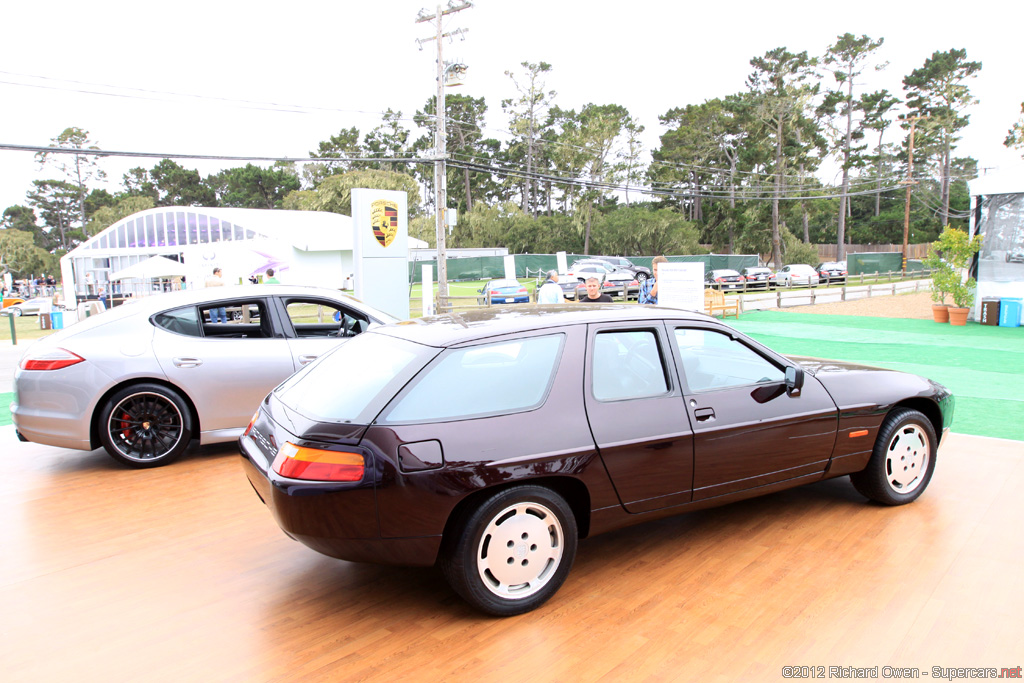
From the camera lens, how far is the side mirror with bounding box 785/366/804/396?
4.16 meters

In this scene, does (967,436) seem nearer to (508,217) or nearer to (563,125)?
(508,217)

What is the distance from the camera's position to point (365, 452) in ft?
10.1

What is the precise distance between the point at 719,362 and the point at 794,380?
467 millimetres

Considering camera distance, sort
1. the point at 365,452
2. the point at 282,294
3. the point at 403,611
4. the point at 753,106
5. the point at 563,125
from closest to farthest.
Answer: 1. the point at 365,452
2. the point at 403,611
3. the point at 282,294
4. the point at 753,106
5. the point at 563,125

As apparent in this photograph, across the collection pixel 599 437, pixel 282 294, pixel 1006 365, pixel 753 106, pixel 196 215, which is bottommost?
pixel 1006 365

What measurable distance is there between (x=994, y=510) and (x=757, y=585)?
2.25m

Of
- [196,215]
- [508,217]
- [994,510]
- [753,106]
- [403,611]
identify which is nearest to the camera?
[403,611]

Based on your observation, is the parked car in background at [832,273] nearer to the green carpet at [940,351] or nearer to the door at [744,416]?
the green carpet at [940,351]

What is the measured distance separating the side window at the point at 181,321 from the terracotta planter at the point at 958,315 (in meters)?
18.3

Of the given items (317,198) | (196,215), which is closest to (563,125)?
(317,198)

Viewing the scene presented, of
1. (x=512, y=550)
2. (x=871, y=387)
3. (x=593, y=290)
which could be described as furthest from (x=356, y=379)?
(x=593, y=290)

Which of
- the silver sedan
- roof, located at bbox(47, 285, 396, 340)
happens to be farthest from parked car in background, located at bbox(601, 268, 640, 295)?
the silver sedan

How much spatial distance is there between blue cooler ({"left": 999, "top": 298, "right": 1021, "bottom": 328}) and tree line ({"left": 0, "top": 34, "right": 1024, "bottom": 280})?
35.4 m

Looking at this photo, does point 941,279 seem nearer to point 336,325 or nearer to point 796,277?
point 336,325
